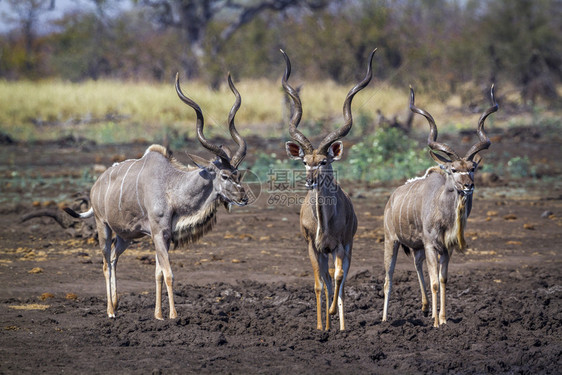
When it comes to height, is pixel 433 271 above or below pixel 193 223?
below

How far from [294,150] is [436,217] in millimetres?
1274

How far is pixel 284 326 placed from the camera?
607cm

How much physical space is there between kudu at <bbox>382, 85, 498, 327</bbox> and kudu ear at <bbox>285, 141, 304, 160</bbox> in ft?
3.49

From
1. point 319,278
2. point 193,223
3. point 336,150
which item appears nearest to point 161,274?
point 193,223

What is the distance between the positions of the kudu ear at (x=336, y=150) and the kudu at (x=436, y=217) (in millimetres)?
752

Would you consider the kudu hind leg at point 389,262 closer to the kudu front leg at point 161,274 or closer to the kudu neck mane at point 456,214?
the kudu neck mane at point 456,214

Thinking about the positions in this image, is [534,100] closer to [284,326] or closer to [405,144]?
[405,144]

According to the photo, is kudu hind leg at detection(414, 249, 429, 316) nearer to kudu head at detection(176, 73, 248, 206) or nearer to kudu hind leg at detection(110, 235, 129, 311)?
kudu head at detection(176, 73, 248, 206)

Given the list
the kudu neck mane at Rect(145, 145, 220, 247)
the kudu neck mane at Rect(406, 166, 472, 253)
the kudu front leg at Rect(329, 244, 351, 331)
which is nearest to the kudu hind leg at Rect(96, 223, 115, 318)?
the kudu neck mane at Rect(145, 145, 220, 247)

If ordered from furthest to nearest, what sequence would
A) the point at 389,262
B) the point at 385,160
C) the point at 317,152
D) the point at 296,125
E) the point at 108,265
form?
the point at 385,160
the point at 389,262
the point at 108,265
the point at 296,125
the point at 317,152

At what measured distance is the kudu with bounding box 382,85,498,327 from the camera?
20.4 feet

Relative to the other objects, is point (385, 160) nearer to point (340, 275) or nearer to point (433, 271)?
point (433, 271)

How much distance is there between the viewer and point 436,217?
634 cm

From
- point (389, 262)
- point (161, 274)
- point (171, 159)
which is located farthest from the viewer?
point (171, 159)
